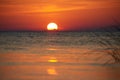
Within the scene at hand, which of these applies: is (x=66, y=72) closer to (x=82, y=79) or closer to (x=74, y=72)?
(x=74, y=72)

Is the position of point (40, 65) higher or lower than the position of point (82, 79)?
higher

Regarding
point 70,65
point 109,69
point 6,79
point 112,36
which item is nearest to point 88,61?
point 70,65

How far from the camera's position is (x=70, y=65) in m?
12.8

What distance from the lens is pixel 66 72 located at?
36.0 feet

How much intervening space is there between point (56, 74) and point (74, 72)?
58cm

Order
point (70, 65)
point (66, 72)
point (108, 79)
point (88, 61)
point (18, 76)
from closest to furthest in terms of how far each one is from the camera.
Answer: point (108, 79) → point (18, 76) → point (66, 72) → point (70, 65) → point (88, 61)

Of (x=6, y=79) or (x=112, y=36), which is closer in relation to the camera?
(x=112, y=36)

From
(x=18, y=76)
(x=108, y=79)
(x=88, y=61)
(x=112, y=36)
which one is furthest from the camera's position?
(x=88, y=61)

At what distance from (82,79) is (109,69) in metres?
1.86

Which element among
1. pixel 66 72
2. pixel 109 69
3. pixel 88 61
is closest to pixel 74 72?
pixel 66 72

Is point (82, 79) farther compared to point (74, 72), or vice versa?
point (74, 72)

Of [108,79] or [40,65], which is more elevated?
[40,65]

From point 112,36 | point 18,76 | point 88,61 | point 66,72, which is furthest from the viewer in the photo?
point 88,61

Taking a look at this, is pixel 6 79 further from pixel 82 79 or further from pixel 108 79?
pixel 108 79
